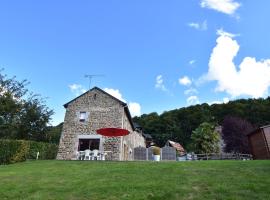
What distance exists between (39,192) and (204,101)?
69.1 meters

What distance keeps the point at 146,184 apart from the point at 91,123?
19.3 meters

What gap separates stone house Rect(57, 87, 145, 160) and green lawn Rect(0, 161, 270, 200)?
13.9 m

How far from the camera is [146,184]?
402 inches

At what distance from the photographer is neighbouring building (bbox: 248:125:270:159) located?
2859cm

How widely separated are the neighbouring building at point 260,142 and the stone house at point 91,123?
49.6ft

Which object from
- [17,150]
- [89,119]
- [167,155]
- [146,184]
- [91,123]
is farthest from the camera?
[167,155]

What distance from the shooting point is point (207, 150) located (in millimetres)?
38500

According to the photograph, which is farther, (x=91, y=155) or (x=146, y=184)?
(x=91, y=155)

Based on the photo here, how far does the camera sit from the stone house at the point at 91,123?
1083 inches

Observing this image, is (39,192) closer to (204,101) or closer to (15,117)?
(15,117)

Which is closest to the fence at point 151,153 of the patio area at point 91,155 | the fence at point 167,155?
the fence at point 167,155

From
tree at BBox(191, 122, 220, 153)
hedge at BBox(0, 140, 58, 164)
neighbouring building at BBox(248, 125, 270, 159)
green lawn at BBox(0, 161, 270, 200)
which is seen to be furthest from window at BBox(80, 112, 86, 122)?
neighbouring building at BBox(248, 125, 270, 159)

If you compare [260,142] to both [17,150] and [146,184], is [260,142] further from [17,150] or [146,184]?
[17,150]

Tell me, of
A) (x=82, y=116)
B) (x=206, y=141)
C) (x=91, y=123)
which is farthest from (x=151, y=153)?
(x=82, y=116)
